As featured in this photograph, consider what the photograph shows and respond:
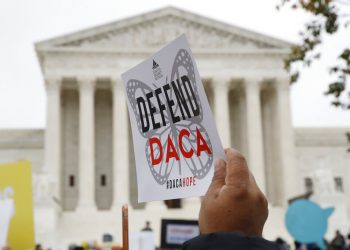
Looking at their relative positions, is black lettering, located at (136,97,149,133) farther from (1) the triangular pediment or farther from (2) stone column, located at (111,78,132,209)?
(1) the triangular pediment

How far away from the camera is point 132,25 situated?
5975 centimetres

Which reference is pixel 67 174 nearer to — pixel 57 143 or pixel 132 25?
pixel 57 143

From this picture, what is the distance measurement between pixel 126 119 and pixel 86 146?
5.35 metres

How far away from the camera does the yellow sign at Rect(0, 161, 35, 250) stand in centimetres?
778

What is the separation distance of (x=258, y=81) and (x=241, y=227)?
190 ft

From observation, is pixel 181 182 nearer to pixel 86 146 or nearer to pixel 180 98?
pixel 180 98

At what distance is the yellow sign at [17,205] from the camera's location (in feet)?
25.5

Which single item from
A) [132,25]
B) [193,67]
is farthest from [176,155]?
[132,25]

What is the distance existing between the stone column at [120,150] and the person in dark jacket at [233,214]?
175 ft

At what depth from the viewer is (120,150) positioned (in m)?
56.8

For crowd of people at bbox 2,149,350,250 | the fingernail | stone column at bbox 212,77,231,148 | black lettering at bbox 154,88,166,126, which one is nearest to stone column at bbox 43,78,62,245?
stone column at bbox 212,77,231,148

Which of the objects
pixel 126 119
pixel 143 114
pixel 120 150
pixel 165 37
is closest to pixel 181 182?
pixel 143 114

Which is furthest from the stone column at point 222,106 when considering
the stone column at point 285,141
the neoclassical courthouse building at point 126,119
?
the stone column at point 285,141

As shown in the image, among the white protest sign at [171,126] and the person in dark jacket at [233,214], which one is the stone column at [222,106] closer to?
the white protest sign at [171,126]
